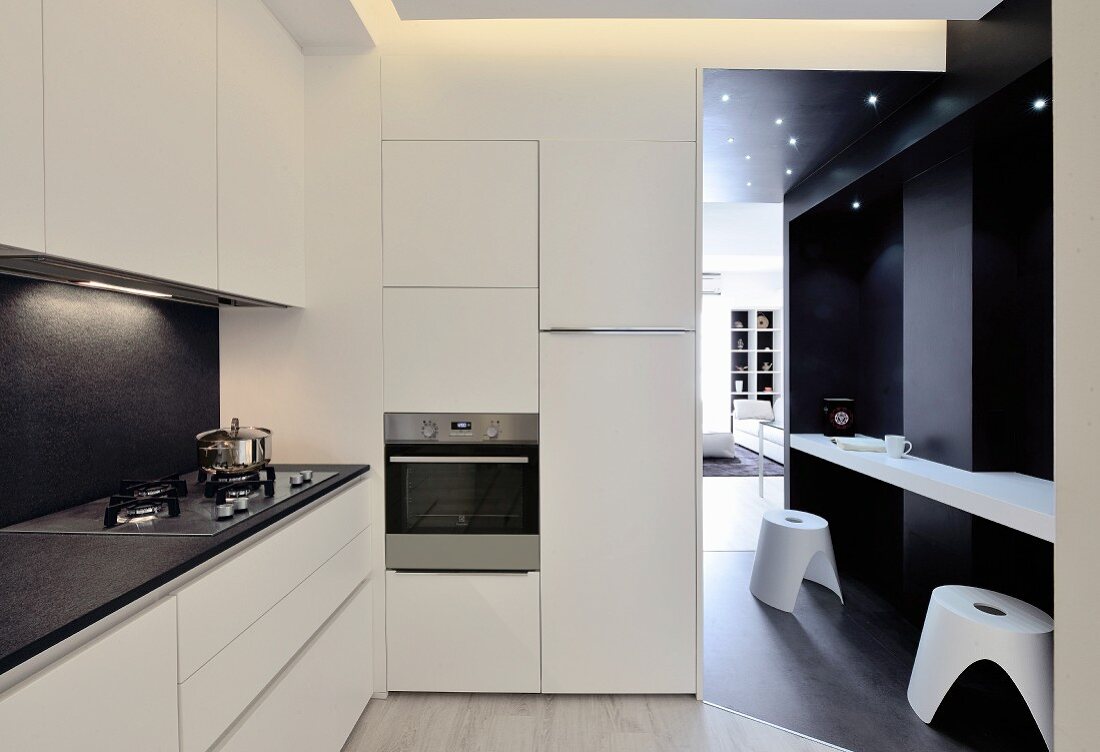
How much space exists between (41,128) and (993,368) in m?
3.30

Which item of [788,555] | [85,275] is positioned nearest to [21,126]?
[85,275]

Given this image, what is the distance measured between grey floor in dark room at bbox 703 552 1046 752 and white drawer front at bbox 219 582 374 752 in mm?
1407

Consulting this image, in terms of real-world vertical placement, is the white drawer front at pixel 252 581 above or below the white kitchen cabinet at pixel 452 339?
below

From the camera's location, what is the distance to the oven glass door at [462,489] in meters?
2.23

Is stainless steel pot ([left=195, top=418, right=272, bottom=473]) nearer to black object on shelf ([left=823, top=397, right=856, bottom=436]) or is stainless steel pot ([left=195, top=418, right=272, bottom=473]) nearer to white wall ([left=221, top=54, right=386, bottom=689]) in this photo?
white wall ([left=221, top=54, right=386, bottom=689])

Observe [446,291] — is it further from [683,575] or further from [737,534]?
[737,534]

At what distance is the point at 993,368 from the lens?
8.17 feet

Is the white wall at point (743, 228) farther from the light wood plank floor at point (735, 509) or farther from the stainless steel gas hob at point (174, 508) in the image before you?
the stainless steel gas hob at point (174, 508)

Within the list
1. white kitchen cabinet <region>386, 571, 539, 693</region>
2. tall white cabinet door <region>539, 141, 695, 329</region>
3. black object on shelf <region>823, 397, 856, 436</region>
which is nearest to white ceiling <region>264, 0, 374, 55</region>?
tall white cabinet door <region>539, 141, 695, 329</region>

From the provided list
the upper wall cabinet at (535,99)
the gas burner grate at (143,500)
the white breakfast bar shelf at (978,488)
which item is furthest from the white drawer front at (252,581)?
the white breakfast bar shelf at (978,488)

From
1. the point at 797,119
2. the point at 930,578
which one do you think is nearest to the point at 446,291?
the point at 797,119

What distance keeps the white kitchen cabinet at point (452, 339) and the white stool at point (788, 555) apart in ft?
6.28

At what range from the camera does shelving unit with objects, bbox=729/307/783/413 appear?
380 inches

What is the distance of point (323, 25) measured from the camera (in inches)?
81.0
